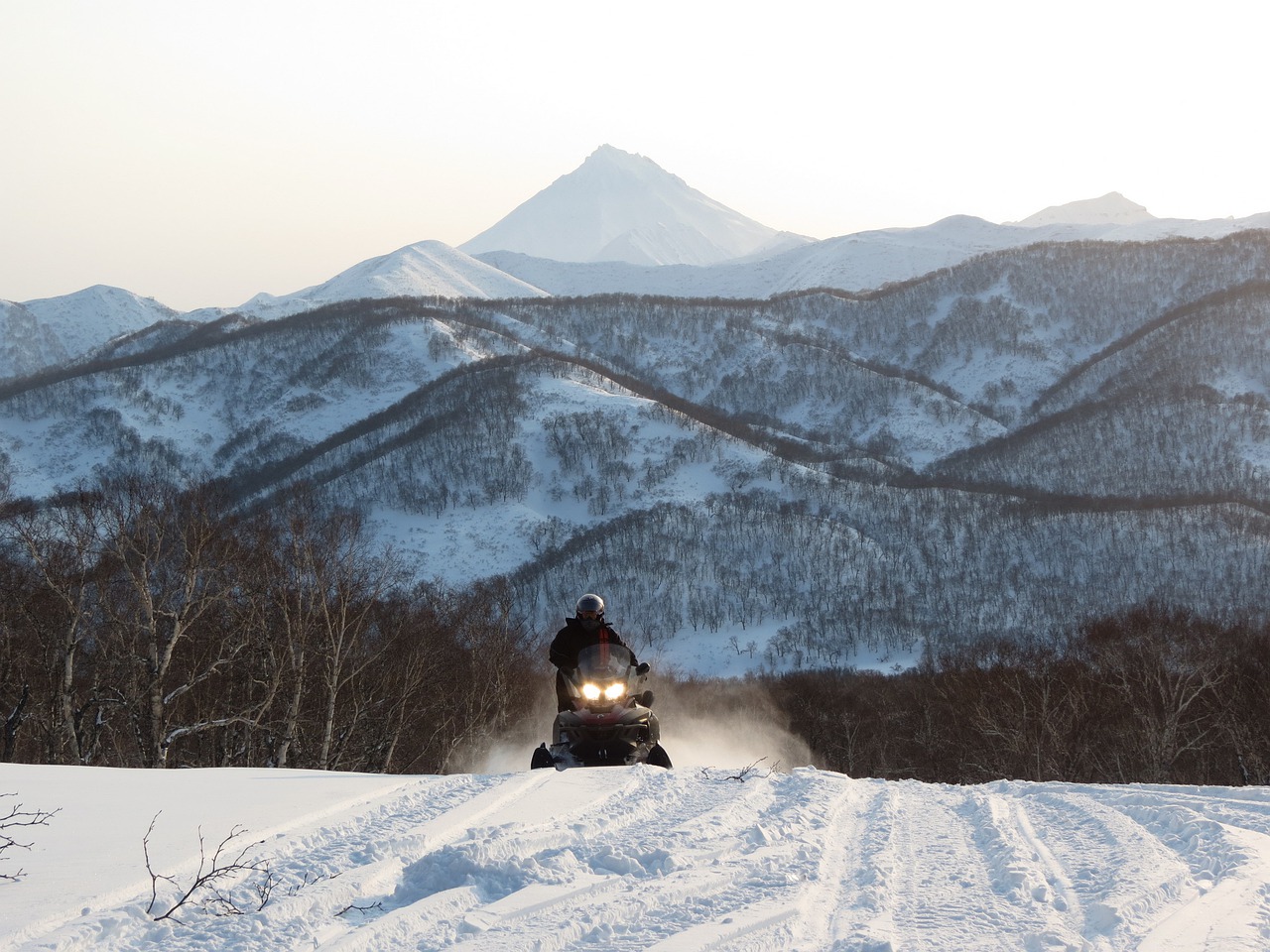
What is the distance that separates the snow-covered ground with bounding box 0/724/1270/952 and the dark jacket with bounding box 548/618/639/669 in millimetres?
2957

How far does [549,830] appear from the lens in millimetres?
7176

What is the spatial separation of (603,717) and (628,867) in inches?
215

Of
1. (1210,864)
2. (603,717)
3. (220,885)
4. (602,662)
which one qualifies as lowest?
(603,717)

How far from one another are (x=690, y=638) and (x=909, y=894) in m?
132

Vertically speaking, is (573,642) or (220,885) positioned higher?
(220,885)

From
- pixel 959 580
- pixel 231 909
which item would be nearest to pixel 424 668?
pixel 231 909

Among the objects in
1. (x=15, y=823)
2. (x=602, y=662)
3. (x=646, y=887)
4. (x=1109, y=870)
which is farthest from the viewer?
(x=602, y=662)

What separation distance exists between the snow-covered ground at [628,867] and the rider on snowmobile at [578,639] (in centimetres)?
292

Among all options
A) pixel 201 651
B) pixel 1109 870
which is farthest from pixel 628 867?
pixel 201 651

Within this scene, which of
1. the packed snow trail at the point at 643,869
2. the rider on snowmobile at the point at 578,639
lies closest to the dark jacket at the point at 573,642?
the rider on snowmobile at the point at 578,639

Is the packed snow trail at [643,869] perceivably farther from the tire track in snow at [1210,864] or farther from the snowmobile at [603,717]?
the snowmobile at [603,717]

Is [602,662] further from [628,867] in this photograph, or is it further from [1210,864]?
[1210,864]

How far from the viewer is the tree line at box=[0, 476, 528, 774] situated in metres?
27.0

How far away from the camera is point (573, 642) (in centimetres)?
1241
